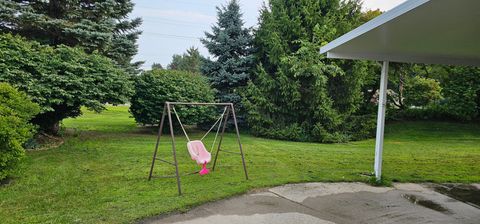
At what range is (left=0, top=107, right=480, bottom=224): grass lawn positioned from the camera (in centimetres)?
362

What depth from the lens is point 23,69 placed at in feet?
21.2

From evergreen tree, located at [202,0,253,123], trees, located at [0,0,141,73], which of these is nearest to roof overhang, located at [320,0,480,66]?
trees, located at [0,0,141,73]

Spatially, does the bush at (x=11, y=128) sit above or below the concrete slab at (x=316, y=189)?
above

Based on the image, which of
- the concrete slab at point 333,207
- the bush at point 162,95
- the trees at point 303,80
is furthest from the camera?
the trees at point 303,80

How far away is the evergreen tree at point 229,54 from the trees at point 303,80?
0.48m

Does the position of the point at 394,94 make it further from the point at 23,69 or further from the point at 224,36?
the point at 23,69

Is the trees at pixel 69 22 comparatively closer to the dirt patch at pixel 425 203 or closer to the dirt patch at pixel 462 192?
the dirt patch at pixel 425 203

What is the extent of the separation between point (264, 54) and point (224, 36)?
5.01 feet

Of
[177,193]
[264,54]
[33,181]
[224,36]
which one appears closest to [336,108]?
[264,54]

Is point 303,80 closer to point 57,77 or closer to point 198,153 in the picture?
point 198,153

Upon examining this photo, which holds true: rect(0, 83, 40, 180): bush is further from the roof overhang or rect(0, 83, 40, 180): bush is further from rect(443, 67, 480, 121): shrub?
rect(443, 67, 480, 121): shrub

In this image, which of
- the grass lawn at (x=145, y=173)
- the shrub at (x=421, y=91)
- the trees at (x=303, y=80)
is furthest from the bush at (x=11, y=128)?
the shrub at (x=421, y=91)

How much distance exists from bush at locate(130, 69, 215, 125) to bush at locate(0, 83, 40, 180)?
452 centimetres

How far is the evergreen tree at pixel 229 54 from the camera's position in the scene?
1150 cm
